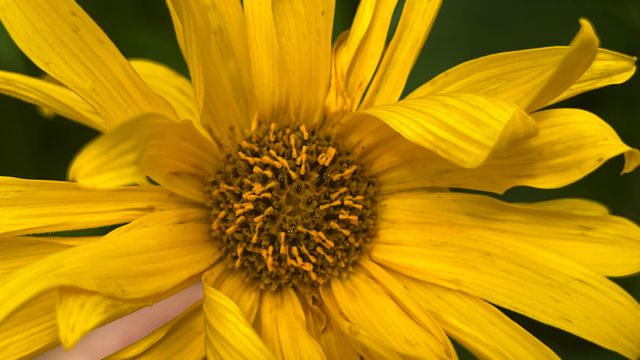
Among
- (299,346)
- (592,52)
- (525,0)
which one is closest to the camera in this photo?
(592,52)

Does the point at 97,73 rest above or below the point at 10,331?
above

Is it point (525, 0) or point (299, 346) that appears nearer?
point (299, 346)

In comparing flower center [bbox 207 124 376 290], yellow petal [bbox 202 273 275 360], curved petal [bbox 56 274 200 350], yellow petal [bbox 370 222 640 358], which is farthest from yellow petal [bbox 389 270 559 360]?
curved petal [bbox 56 274 200 350]

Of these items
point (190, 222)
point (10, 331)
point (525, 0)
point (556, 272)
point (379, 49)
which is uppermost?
point (525, 0)

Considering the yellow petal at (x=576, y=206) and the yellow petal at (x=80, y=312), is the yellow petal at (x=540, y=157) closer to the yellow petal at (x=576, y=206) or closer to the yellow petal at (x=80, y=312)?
the yellow petal at (x=576, y=206)

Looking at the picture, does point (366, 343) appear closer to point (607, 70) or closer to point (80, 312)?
point (80, 312)

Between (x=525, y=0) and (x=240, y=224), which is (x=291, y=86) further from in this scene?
(x=525, y=0)

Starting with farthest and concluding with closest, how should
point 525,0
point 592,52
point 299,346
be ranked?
point 525,0 < point 299,346 < point 592,52

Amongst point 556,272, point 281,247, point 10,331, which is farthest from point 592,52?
point 10,331
